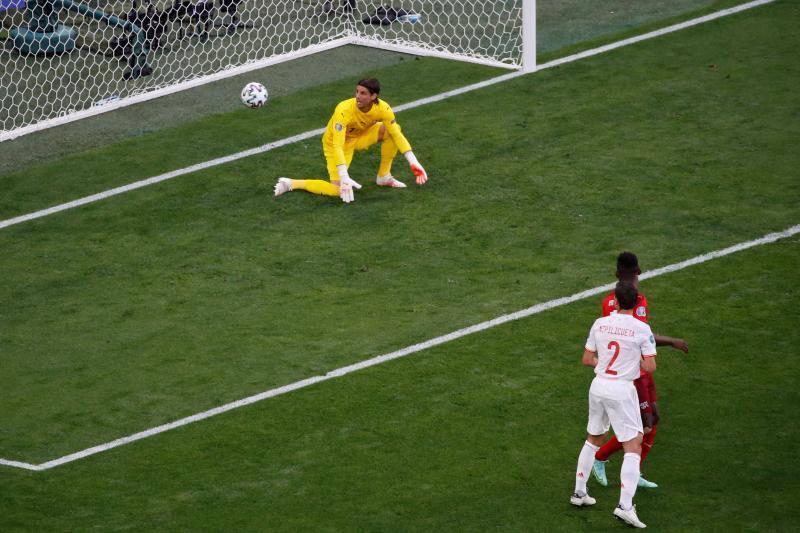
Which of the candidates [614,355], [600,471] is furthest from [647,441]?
[614,355]

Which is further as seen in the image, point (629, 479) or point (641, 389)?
point (641, 389)

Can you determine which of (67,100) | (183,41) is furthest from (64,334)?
(183,41)

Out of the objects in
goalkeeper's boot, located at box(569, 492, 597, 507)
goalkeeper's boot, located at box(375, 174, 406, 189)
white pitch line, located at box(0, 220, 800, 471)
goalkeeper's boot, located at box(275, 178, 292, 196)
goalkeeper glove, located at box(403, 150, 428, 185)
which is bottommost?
goalkeeper's boot, located at box(569, 492, 597, 507)

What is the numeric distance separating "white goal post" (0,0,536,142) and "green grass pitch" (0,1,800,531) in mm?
749

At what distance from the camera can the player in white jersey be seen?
856cm

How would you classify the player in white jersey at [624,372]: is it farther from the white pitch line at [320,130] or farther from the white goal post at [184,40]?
the white goal post at [184,40]

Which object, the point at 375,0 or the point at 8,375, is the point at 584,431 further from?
the point at 375,0

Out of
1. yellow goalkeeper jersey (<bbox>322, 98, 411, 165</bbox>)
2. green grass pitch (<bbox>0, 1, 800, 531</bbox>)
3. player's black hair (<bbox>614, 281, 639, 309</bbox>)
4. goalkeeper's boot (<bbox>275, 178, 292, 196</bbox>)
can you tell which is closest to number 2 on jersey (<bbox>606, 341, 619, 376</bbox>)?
player's black hair (<bbox>614, 281, 639, 309</bbox>)

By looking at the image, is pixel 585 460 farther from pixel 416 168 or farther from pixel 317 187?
pixel 317 187

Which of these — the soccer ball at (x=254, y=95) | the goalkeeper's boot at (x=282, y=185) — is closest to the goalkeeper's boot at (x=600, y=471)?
the goalkeeper's boot at (x=282, y=185)

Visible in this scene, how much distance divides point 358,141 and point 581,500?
237 inches

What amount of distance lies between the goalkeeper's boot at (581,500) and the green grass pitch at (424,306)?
0.23ft

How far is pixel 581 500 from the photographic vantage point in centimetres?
888

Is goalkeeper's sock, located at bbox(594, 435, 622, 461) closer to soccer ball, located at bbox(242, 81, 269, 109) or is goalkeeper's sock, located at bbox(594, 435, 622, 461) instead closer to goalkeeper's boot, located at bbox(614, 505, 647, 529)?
goalkeeper's boot, located at bbox(614, 505, 647, 529)
